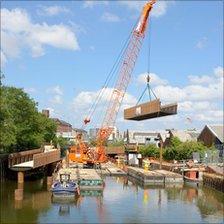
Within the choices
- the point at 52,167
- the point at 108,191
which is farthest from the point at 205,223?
the point at 52,167

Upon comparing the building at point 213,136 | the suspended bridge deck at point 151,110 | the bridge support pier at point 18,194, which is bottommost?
the bridge support pier at point 18,194

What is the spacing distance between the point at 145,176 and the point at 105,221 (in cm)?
3521

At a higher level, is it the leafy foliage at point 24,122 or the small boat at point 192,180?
the leafy foliage at point 24,122

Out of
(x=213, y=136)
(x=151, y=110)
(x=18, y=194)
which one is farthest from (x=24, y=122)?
(x=213, y=136)

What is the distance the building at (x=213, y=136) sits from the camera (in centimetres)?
11619

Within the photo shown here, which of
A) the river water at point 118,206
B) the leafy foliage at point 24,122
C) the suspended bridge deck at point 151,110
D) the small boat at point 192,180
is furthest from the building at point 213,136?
the river water at point 118,206

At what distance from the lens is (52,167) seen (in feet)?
275

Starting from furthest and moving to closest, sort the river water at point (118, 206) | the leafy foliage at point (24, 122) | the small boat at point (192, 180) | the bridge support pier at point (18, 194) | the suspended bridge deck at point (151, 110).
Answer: the leafy foliage at point (24, 122) < the small boat at point (192, 180) < the suspended bridge deck at point (151, 110) < the bridge support pier at point (18, 194) < the river water at point (118, 206)

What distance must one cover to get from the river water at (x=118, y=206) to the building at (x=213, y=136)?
1906 inches

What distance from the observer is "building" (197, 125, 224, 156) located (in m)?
116

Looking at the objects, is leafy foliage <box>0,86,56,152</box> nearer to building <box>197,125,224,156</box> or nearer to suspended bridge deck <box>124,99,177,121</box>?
suspended bridge deck <box>124,99,177,121</box>

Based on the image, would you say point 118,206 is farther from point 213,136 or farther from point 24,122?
point 213,136

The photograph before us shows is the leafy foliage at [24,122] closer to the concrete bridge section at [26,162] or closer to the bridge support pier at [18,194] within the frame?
the concrete bridge section at [26,162]

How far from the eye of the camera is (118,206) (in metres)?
50.7
